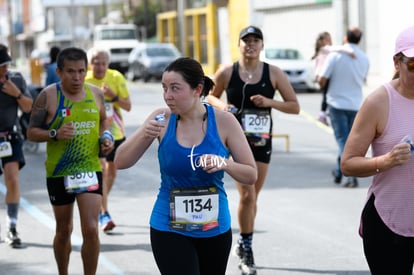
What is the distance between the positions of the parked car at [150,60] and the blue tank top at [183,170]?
3856 centimetres

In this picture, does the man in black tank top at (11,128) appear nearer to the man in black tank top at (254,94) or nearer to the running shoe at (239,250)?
the man in black tank top at (254,94)

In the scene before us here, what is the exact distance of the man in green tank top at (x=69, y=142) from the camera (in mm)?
7215

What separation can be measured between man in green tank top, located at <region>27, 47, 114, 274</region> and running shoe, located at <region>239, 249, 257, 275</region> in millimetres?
1359

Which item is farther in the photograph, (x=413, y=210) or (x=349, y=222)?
(x=349, y=222)

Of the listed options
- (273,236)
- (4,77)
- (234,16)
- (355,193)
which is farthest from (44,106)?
(234,16)

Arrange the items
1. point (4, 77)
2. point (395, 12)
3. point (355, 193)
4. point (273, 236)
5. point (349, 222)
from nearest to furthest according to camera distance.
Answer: point (4, 77) < point (273, 236) < point (349, 222) < point (355, 193) < point (395, 12)

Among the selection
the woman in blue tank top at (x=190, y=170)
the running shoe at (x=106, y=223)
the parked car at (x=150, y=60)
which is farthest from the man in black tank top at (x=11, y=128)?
the parked car at (x=150, y=60)

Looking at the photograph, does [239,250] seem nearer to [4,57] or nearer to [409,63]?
[4,57]

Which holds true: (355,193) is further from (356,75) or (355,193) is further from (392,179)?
(392,179)

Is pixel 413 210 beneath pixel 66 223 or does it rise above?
above

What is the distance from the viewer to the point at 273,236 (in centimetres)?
966

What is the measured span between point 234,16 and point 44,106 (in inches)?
1717

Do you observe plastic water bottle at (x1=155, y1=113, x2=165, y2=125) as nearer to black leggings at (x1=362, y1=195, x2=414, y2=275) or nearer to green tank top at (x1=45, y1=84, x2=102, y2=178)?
black leggings at (x1=362, y1=195, x2=414, y2=275)

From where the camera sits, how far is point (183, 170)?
507cm
